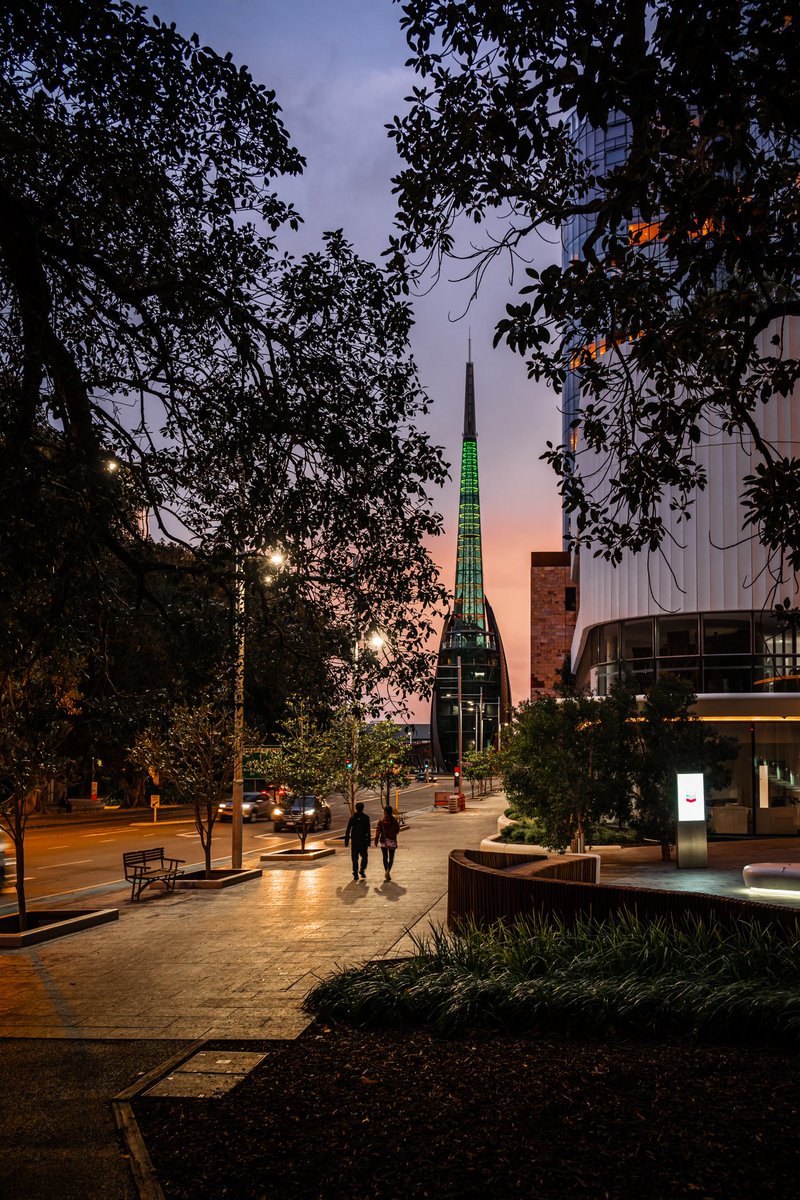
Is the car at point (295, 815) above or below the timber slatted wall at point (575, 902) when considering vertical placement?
below

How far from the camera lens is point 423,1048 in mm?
7125

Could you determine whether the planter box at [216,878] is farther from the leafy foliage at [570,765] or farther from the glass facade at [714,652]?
the glass facade at [714,652]

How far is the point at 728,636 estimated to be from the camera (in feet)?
109

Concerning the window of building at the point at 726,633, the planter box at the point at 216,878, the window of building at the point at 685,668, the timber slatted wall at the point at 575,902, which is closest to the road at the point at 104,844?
the planter box at the point at 216,878

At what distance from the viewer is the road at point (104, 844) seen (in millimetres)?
21141

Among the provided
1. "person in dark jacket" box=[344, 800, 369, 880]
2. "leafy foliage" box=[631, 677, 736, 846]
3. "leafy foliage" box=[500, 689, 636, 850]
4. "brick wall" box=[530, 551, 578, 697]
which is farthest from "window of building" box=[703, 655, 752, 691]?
"brick wall" box=[530, 551, 578, 697]

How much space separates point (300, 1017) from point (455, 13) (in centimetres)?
781

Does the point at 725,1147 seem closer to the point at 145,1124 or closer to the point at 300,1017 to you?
the point at 145,1124

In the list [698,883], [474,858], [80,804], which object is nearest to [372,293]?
[474,858]

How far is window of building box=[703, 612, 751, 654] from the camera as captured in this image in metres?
32.9

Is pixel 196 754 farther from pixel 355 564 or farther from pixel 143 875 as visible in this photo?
pixel 355 564

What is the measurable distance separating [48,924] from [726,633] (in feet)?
81.6

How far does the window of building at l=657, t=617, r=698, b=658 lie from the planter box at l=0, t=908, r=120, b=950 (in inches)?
912

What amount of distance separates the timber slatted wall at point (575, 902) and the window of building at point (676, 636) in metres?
23.0
